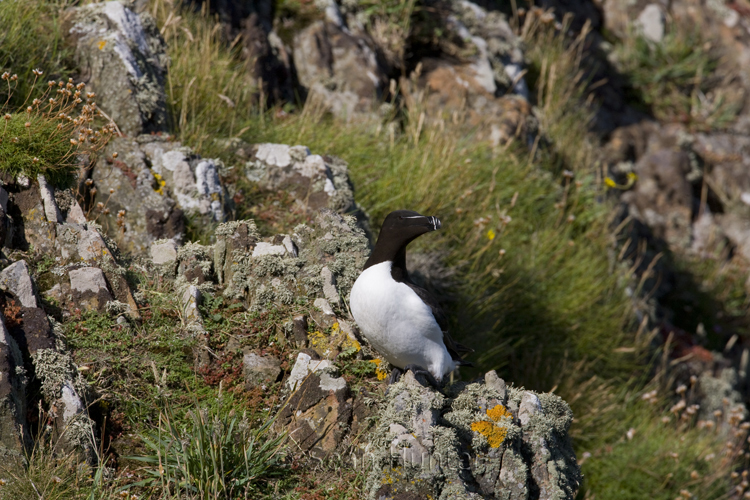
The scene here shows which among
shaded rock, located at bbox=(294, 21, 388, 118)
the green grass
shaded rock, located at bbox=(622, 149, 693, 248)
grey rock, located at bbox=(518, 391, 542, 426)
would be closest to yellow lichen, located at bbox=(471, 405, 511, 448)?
grey rock, located at bbox=(518, 391, 542, 426)

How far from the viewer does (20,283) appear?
11.8ft

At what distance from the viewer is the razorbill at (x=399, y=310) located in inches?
141

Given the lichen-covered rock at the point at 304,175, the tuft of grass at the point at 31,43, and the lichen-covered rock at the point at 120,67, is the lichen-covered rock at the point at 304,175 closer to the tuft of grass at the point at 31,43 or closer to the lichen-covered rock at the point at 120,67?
the lichen-covered rock at the point at 120,67

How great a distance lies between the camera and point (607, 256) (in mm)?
7484

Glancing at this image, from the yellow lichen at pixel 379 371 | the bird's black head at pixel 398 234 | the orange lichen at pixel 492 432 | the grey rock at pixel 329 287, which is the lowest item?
the yellow lichen at pixel 379 371

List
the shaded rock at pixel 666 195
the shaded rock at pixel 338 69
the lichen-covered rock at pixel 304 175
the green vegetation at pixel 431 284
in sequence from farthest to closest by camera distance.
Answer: the shaded rock at pixel 666 195
the shaded rock at pixel 338 69
the lichen-covered rock at pixel 304 175
the green vegetation at pixel 431 284

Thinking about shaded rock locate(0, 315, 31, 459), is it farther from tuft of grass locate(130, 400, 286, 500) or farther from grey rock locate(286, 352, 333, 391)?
grey rock locate(286, 352, 333, 391)

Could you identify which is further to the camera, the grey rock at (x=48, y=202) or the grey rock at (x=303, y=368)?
the grey rock at (x=48, y=202)

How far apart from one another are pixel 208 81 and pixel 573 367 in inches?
184

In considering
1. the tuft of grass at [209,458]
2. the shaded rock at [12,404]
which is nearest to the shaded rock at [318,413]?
the tuft of grass at [209,458]

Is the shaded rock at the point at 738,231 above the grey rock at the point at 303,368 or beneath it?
beneath

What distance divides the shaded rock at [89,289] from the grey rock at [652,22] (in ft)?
36.0

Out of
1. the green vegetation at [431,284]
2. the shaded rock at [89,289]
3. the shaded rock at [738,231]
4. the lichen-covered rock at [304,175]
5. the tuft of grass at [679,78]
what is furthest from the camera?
the tuft of grass at [679,78]

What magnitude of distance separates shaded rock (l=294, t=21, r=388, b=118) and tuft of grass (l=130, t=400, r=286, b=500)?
493 centimetres
